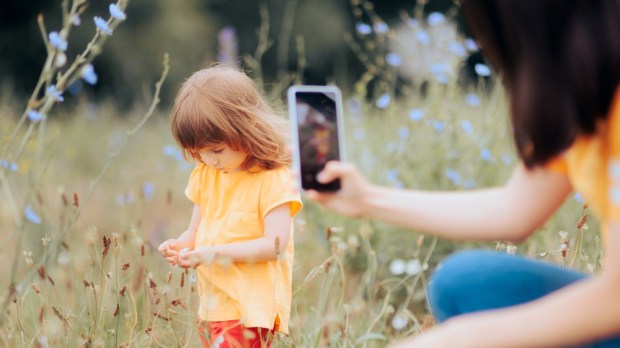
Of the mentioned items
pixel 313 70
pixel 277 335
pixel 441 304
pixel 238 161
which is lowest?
pixel 313 70

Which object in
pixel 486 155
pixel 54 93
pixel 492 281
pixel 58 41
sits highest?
pixel 58 41

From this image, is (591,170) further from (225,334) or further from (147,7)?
(147,7)

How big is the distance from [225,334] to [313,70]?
11.6m

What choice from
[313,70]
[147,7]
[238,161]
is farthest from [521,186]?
[313,70]

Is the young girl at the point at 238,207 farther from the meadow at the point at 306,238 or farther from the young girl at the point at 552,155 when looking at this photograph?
the young girl at the point at 552,155

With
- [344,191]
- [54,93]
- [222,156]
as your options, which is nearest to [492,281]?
[344,191]

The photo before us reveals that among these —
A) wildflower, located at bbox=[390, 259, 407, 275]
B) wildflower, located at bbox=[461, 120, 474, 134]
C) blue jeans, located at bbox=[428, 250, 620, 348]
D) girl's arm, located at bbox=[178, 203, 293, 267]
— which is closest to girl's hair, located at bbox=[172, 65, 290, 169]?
girl's arm, located at bbox=[178, 203, 293, 267]

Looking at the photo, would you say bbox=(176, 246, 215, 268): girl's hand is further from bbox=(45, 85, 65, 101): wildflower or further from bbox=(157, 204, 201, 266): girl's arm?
bbox=(45, 85, 65, 101): wildflower

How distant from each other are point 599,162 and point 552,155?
72mm

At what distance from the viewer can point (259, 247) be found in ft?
5.59

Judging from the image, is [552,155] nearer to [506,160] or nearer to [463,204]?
[463,204]

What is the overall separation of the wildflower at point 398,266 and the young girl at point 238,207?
0.77 m

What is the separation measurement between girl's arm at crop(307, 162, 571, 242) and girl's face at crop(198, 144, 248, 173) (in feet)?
1.31

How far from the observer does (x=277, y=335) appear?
5.98 feet
